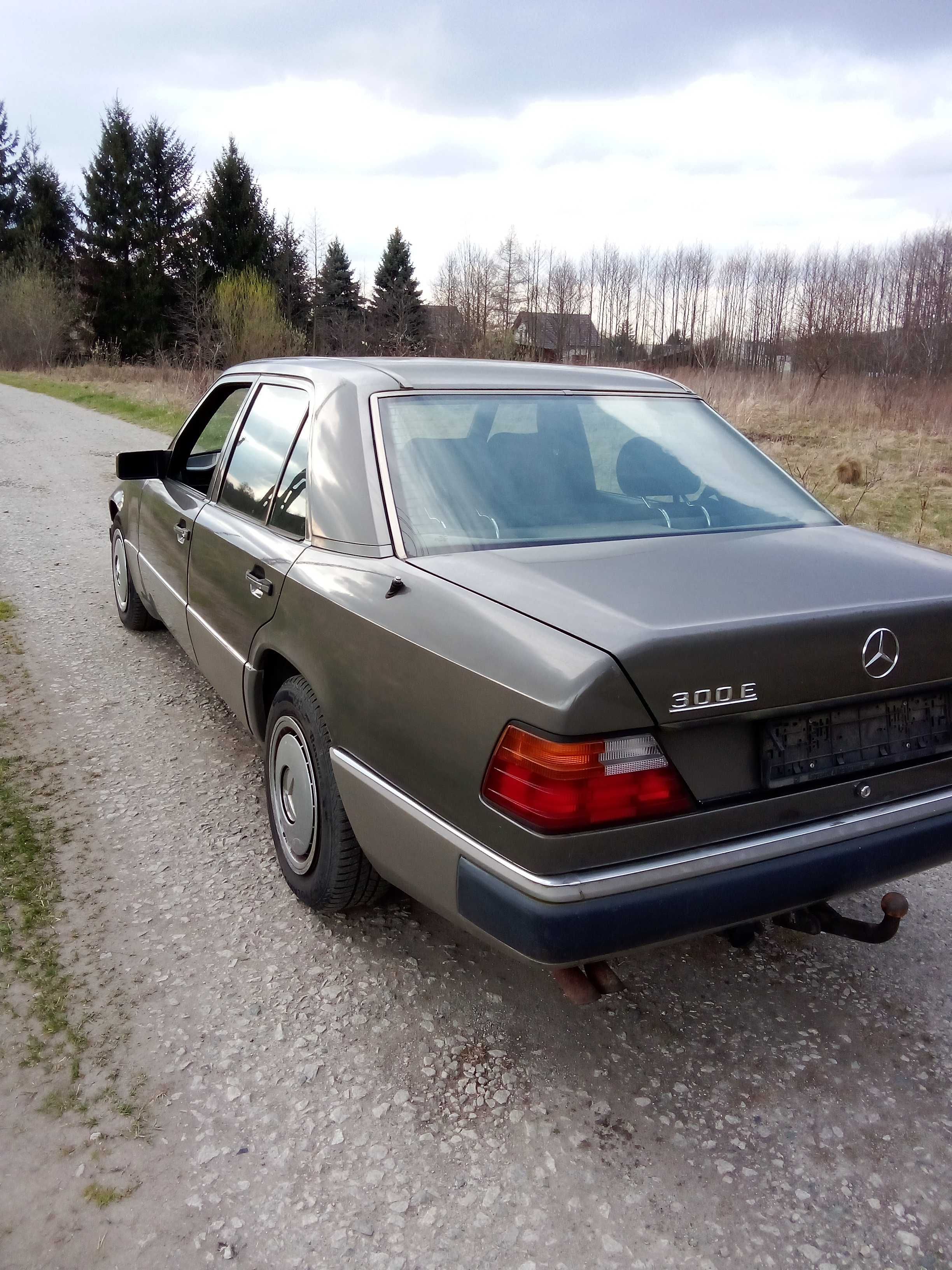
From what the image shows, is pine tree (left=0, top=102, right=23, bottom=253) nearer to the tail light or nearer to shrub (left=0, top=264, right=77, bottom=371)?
shrub (left=0, top=264, right=77, bottom=371)

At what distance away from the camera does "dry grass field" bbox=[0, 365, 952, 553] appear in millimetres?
10219

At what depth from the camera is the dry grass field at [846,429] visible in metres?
10.2

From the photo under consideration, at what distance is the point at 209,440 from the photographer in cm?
460

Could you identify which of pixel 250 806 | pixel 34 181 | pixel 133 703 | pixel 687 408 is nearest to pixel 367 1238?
pixel 250 806

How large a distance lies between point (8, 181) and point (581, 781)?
69.9 m

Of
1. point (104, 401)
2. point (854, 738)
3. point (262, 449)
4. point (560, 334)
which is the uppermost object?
point (560, 334)

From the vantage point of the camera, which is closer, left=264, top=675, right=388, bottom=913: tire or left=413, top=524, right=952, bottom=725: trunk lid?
left=413, top=524, right=952, bottom=725: trunk lid

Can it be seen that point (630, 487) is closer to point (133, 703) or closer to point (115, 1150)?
point (115, 1150)

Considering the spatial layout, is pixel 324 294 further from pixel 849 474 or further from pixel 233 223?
pixel 849 474

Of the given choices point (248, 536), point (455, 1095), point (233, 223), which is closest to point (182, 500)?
point (248, 536)

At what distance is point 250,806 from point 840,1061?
7.52ft

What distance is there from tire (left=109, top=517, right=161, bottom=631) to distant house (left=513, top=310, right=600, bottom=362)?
2257 cm

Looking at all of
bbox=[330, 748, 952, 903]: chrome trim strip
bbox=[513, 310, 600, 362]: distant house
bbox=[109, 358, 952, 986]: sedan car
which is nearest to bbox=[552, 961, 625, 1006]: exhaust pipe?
bbox=[109, 358, 952, 986]: sedan car

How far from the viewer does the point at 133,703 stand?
4758 mm
